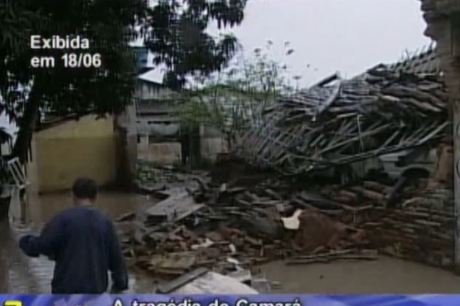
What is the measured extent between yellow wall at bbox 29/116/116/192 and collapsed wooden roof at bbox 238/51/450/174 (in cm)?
53

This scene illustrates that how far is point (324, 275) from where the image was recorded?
155 inches

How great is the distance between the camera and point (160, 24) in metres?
3.97

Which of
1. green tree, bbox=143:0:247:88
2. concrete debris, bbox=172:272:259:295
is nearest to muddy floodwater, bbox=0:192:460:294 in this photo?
concrete debris, bbox=172:272:259:295

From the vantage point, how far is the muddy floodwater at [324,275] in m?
3.95

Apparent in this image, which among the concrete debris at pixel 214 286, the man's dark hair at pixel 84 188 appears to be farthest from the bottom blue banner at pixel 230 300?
the man's dark hair at pixel 84 188

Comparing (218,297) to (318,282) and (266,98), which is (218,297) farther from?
(266,98)

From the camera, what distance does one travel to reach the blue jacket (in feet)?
13.0

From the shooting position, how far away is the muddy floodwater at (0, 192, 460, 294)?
3949 millimetres

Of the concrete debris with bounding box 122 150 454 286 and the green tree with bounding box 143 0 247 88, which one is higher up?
the green tree with bounding box 143 0 247 88

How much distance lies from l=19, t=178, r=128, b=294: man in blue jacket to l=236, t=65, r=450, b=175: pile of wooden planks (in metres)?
0.63

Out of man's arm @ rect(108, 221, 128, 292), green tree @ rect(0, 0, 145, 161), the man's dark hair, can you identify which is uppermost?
green tree @ rect(0, 0, 145, 161)

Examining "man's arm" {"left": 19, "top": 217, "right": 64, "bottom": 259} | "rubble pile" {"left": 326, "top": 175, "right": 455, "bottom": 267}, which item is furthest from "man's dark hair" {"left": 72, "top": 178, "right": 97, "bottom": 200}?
"rubble pile" {"left": 326, "top": 175, "right": 455, "bottom": 267}

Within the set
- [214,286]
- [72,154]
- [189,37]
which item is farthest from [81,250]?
[189,37]

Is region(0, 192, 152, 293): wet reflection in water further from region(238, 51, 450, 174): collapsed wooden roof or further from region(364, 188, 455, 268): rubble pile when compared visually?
region(364, 188, 455, 268): rubble pile
